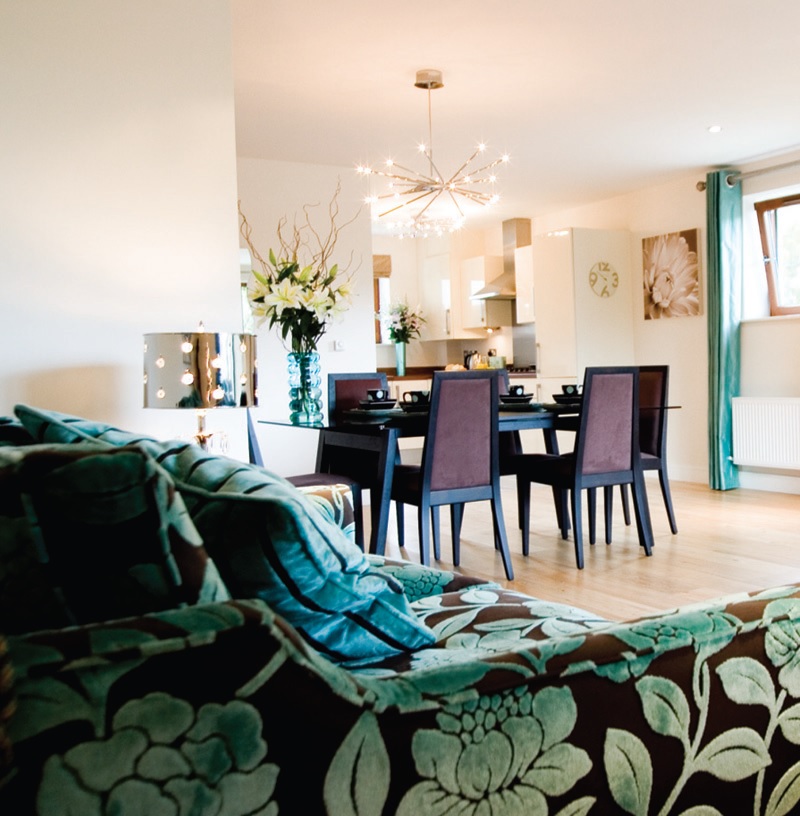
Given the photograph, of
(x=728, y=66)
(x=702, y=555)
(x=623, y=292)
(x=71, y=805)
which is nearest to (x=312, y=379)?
(x=702, y=555)

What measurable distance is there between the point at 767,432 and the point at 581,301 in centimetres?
193

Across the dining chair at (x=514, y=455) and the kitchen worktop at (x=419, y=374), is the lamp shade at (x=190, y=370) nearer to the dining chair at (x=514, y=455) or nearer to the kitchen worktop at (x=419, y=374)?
the dining chair at (x=514, y=455)

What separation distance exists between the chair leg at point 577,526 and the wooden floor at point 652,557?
2.5 inches

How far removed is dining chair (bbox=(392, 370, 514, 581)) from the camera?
12.4 feet

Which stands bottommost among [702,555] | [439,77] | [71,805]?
[702,555]

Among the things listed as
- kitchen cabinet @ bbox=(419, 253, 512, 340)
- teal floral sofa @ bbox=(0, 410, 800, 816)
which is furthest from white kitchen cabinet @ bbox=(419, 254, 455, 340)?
teal floral sofa @ bbox=(0, 410, 800, 816)

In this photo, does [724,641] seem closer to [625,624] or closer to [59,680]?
[625,624]

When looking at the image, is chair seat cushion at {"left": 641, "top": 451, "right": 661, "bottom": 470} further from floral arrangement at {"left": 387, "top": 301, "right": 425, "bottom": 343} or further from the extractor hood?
floral arrangement at {"left": 387, "top": 301, "right": 425, "bottom": 343}

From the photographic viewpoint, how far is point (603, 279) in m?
7.50

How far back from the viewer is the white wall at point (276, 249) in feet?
20.1

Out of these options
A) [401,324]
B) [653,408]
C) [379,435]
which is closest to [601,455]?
[653,408]

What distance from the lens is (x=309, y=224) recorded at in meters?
6.33

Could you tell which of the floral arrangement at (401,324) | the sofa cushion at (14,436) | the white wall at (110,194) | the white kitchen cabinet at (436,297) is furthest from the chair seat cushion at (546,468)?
the floral arrangement at (401,324)

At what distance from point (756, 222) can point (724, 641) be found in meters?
6.61
